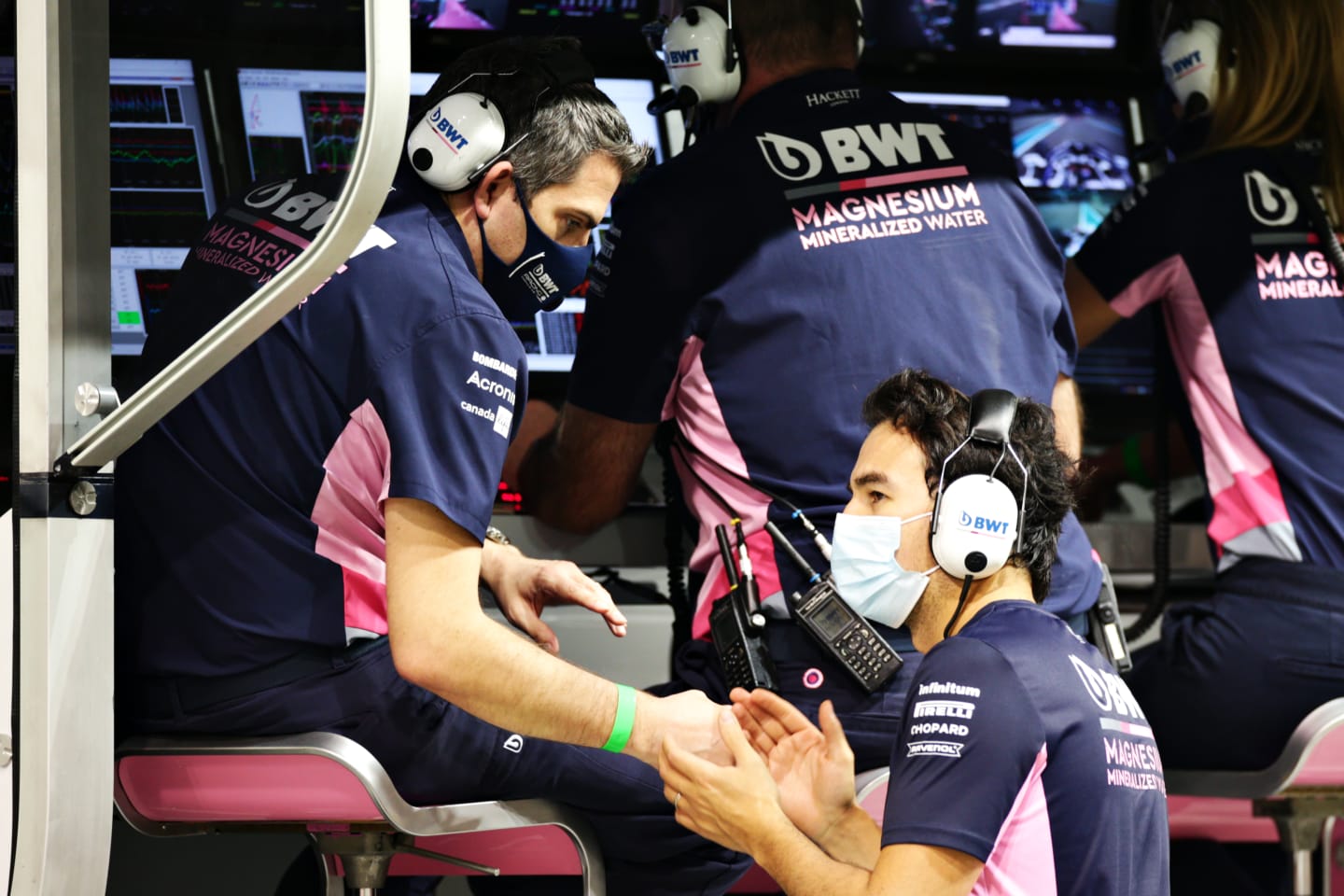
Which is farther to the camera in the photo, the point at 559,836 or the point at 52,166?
the point at 559,836

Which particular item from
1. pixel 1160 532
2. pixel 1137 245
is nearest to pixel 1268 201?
pixel 1137 245

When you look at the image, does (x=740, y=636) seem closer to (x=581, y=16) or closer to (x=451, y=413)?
(x=451, y=413)

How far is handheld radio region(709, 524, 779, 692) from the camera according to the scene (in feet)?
7.43

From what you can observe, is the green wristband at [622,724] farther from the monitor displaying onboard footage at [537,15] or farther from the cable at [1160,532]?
the monitor displaying onboard footage at [537,15]

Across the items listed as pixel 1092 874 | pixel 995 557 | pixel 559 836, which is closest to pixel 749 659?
pixel 559 836

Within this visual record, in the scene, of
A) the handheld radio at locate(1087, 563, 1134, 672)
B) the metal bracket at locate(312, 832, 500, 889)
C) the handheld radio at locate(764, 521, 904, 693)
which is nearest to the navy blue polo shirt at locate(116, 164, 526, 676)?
the metal bracket at locate(312, 832, 500, 889)

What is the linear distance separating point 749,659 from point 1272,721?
0.95 metres

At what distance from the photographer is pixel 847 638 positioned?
2.20m

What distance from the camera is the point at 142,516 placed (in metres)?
2.02

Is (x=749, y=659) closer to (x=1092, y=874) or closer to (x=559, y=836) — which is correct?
(x=559, y=836)

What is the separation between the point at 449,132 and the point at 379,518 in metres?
0.52

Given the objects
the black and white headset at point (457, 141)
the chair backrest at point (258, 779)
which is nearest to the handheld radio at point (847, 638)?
the chair backrest at point (258, 779)

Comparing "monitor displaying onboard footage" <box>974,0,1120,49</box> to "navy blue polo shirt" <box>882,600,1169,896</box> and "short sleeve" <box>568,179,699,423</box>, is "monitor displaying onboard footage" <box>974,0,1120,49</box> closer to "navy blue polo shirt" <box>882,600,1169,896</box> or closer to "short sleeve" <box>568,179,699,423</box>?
"short sleeve" <box>568,179,699,423</box>

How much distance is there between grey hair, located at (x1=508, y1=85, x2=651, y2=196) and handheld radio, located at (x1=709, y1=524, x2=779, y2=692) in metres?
0.60
